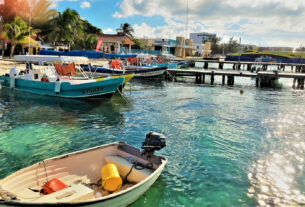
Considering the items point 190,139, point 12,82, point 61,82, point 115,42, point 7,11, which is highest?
point 7,11

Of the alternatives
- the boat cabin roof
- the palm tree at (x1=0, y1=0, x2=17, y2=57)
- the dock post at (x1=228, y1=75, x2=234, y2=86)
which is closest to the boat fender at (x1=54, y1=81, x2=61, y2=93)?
the boat cabin roof

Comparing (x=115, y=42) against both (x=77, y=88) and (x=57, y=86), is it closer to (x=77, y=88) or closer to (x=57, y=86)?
(x=57, y=86)

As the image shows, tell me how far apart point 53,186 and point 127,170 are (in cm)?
217

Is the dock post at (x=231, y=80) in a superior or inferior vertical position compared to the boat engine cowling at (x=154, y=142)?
superior

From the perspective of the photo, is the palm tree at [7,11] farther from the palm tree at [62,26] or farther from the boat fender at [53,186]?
the boat fender at [53,186]

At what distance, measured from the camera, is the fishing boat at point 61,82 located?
1994cm

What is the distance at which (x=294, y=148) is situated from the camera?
476 inches

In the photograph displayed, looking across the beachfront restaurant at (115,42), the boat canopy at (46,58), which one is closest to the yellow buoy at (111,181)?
the boat canopy at (46,58)

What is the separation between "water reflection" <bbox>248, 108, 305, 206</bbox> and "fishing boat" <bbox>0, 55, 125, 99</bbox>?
12880 millimetres

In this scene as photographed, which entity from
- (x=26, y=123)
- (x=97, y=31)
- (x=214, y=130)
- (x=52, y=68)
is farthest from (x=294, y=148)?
(x=97, y=31)

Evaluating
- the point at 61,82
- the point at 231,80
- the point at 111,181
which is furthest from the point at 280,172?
the point at 231,80

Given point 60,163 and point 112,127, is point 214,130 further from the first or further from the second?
point 60,163

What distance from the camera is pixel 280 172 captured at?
9578 millimetres

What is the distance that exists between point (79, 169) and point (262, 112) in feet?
55.5
